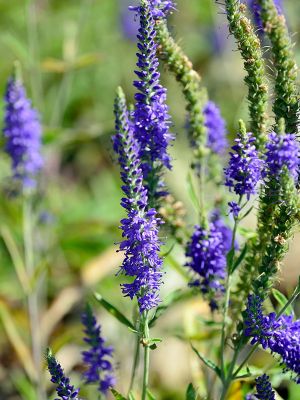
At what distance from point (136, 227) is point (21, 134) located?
2.01 m

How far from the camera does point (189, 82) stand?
2717 mm

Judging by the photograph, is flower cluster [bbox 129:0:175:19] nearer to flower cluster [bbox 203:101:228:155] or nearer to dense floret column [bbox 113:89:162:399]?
dense floret column [bbox 113:89:162:399]

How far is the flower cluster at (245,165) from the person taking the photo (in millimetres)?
2162

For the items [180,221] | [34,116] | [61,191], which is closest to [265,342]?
[180,221]

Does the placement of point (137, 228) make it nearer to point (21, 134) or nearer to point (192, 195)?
point (192, 195)

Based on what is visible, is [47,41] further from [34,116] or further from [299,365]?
[299,365]

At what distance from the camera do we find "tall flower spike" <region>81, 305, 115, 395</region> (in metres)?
2.63

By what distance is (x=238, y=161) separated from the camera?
218 cm

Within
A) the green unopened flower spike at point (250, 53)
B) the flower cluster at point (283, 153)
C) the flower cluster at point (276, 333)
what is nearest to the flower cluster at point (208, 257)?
the flower cluster at point (276, 333)

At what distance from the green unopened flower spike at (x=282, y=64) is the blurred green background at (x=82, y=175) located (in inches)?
26.1

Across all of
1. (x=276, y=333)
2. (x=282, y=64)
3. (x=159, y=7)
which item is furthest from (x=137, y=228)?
(x=159, y=7)

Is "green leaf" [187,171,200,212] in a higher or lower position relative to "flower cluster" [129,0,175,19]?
lower

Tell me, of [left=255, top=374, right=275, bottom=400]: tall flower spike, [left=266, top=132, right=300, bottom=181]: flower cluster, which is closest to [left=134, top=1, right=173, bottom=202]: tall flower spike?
[left=266, top=132, right=300, bottom=181]: flower cluster

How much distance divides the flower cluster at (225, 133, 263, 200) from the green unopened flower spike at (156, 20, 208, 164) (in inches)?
20.8
